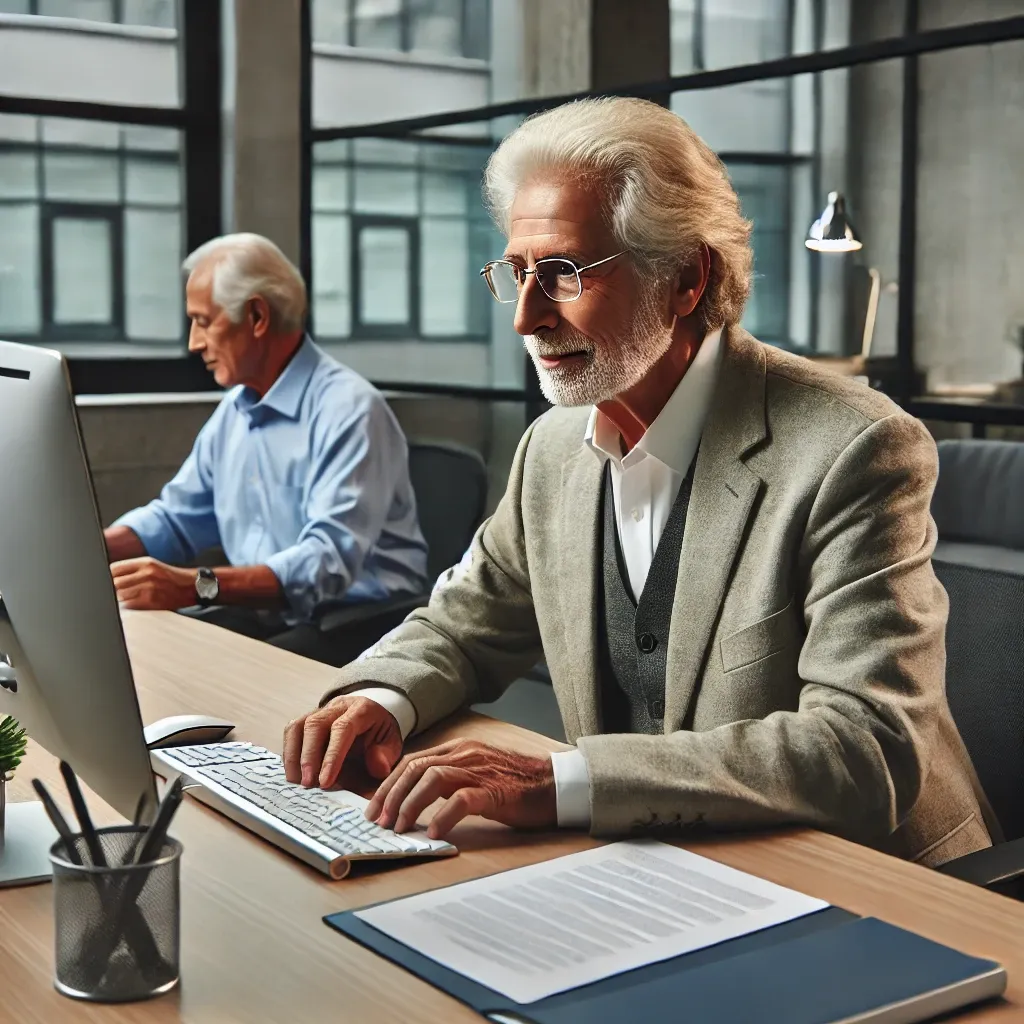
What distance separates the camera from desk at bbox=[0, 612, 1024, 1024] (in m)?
0.95

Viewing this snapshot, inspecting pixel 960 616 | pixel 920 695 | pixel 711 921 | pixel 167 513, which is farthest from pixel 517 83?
pixel 711 921

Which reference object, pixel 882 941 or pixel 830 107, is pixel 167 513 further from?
pixel 882 941

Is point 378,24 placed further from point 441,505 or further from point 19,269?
point 441,505

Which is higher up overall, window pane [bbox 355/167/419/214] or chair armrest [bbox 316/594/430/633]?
window pane [bbox 355/167/419/214]

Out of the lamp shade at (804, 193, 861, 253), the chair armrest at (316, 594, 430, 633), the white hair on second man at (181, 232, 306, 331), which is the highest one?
the lamp shade at (804, 193, 861, 253)

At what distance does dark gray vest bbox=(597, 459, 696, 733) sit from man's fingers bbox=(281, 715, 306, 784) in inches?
16.2

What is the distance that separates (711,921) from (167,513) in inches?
104

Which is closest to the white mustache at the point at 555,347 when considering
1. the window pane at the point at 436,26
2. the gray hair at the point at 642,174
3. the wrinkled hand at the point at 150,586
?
the gray hair at the point at 642,174

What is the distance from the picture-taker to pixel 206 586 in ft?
9.11

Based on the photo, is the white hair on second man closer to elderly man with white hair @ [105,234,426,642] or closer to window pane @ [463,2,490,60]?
elderly man with white hair @ [105,234,426,642]

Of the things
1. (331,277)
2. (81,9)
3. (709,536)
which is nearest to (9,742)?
(709,536)

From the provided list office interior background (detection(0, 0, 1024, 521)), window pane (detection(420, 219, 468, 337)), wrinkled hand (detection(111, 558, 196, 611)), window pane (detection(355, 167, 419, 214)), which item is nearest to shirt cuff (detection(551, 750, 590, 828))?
wrinkled hand (detection(111, 558, 196, 611))

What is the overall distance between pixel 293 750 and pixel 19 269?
3.43m

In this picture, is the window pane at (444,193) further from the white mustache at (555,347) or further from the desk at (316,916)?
the desk at (316,916)
